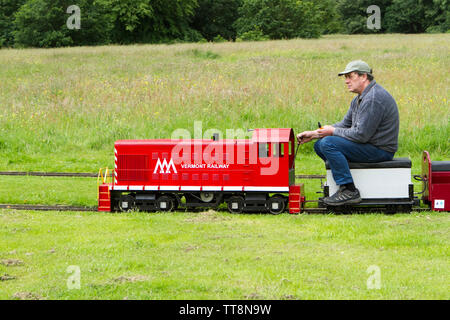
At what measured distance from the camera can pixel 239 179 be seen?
31.9ft

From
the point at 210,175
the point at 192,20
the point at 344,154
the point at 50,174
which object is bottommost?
the point at 50,174

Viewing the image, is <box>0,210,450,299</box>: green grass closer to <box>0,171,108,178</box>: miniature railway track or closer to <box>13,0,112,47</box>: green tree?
<box>0,171,108,178</box>: miniature railway track

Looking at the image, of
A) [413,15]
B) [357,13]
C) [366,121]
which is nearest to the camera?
[366,121]

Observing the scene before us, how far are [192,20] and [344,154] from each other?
79.1 meters

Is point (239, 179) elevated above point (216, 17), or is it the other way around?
point (216, 17)

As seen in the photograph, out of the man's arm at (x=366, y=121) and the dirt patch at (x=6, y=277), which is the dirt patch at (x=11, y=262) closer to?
the dirt patch at (x=6, y=277)

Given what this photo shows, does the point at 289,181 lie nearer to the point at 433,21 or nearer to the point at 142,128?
the point at 142,128

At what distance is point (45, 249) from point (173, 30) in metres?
71.5

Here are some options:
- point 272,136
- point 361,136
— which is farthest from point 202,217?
point 361,136

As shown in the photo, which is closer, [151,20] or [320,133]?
[320,133]

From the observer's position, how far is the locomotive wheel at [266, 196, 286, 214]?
9609 millimetres

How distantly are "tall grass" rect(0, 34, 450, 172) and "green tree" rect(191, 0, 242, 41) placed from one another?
191 feet

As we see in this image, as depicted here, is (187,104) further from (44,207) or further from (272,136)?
(272,136)

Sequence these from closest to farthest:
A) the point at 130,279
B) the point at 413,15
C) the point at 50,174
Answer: the point at 130,279 < the point at 50,174 < the point at 413,15
